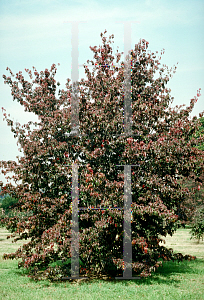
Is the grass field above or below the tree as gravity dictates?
below

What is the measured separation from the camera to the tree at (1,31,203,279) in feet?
27.8

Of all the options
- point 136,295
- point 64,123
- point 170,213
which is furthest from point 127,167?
point 136,295

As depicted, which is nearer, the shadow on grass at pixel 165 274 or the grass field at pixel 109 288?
the grass field at pixel 109 288

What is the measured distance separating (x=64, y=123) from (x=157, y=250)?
472 cm

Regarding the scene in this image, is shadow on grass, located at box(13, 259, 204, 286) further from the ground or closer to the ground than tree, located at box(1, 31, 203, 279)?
closer to the ground

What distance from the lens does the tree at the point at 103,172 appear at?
848cm

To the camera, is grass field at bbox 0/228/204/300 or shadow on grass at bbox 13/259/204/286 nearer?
grass field at bbox 0/228/204/300

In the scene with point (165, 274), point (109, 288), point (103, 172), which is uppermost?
point (103, 172)

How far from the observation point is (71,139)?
9508 millimetres

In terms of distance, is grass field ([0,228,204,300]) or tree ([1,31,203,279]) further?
tree ([1,31,203,279])

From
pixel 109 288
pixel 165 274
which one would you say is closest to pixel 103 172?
pixel 109 288

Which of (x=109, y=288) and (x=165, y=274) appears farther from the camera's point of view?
(x=165, y=274)

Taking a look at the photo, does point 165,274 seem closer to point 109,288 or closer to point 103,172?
point 109,288

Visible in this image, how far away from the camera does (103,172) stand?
29.5 feet
